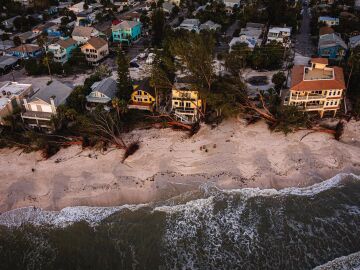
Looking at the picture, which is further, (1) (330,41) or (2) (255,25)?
(2) (255,25)

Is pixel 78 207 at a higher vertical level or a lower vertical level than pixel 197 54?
lower

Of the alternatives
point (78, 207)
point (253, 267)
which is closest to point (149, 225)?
point (78, 207)

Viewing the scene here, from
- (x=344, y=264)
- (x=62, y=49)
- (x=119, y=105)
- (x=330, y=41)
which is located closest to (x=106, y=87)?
(x=119, y=105)

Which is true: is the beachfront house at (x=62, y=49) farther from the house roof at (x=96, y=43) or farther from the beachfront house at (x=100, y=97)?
the beachfront house at (x=100, y=97)

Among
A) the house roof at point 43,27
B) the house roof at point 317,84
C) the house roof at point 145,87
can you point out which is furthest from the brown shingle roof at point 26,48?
the house roof at point 317,84

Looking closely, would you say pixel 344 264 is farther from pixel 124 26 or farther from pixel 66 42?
pixel 124 26

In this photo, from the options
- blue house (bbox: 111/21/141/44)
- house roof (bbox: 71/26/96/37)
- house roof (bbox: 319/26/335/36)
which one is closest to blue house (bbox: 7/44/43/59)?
house roof (bbox: 71/26/96/37)

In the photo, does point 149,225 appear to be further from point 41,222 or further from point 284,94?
point 284,94
